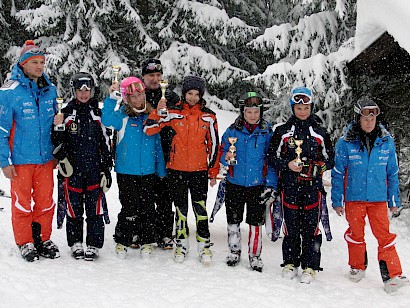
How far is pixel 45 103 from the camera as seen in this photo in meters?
5.45

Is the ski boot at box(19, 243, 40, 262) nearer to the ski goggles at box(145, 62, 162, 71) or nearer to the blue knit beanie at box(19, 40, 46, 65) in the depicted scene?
the blue knit beanie at box(19, 40, 46, 65)

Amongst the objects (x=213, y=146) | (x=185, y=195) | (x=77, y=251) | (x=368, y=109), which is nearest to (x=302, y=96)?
(x=368, y=109)

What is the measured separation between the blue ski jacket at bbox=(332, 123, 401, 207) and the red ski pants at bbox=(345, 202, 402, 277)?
113 mm

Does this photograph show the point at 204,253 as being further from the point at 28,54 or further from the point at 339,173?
the point at 28,54

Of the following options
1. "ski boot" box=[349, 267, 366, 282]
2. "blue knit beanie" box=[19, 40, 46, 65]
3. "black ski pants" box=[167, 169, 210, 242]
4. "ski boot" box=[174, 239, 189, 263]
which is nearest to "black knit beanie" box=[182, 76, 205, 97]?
"black ski pants" box=[167, 169, 210, 242]

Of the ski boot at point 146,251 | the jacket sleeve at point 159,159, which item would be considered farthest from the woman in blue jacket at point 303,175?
the ski boot at point 146,251

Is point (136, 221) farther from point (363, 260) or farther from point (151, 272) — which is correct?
point (363, 260)

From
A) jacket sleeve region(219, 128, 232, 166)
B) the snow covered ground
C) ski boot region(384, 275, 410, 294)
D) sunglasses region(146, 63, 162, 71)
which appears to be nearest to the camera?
the snow covered ground

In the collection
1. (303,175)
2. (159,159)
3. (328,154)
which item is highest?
(328,154)

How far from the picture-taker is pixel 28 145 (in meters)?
5.30

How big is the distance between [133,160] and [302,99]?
209cm

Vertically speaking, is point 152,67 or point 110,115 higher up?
point 152,67

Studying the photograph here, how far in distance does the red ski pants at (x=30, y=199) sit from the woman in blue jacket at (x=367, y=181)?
3.38 m

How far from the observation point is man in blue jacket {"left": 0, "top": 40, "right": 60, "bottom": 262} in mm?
5221
